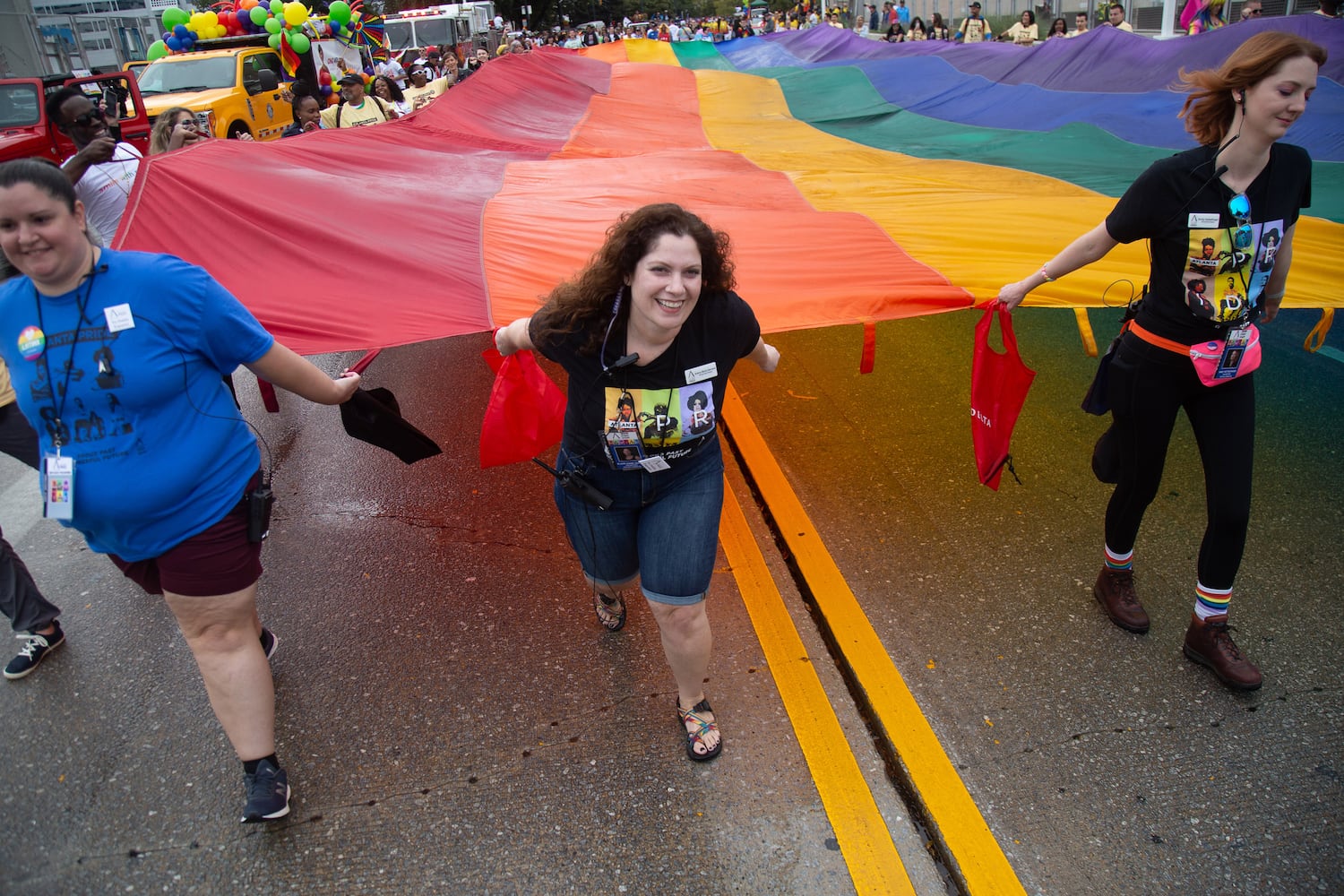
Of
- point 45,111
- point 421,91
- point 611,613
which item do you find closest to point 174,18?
point 45,111

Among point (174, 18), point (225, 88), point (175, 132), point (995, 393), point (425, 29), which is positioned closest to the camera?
point (995, 393)

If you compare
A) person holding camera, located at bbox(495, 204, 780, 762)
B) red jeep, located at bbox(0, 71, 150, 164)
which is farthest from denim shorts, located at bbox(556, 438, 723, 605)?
red jeep, located at bbox(0, 71, 150, 164)

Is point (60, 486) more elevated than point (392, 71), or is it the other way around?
point (392, 71)

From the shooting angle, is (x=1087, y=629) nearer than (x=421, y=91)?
Yes

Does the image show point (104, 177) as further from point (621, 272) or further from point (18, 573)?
point (621, 272)

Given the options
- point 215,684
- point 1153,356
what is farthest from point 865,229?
point 215,684

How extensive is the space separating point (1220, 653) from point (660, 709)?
1.93 meters

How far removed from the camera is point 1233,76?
8.13 feet

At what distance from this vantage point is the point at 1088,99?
23.7 ft

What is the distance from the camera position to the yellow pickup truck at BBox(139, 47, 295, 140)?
41.7 ft

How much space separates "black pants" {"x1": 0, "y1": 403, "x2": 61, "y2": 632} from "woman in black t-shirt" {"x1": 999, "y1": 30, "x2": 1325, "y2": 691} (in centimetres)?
394

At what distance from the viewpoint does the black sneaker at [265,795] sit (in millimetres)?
2436

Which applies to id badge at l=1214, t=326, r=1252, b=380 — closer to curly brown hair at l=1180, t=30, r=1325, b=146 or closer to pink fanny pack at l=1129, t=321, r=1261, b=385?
pink fanny pack at l=1129, t=321, r=1261, b=385

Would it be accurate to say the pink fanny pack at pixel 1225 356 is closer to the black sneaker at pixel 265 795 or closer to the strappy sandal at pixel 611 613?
the strappy sandal at pixel 611 613
